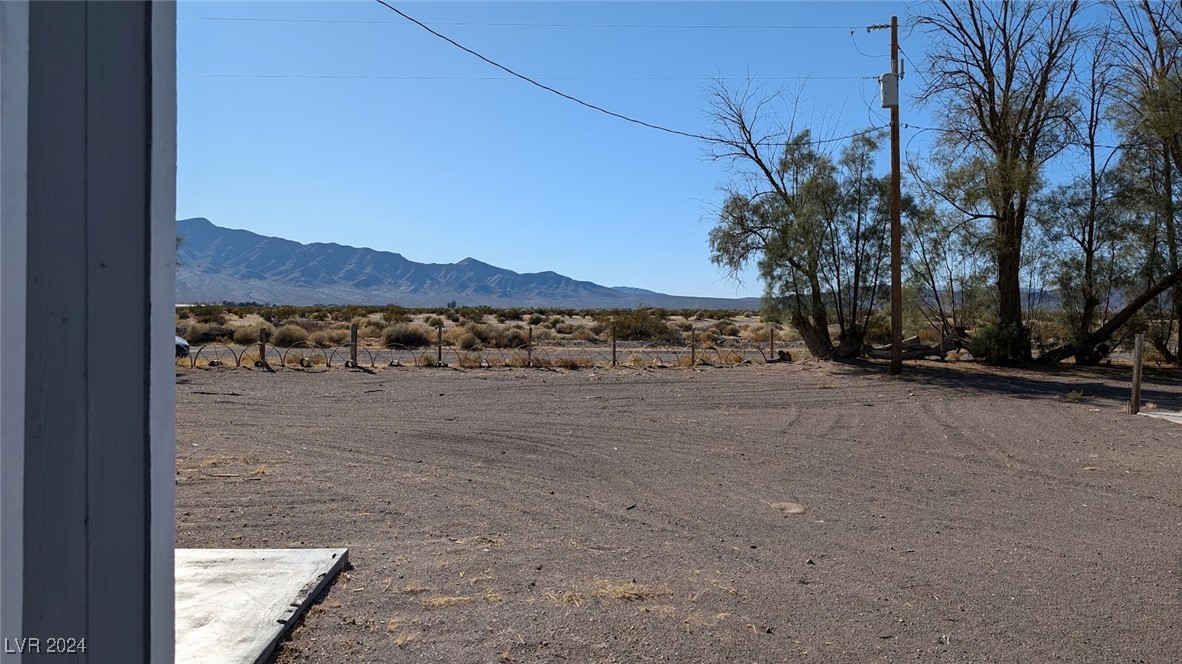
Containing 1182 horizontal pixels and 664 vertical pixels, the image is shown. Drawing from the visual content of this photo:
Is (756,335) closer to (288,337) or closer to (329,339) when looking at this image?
(329,339)

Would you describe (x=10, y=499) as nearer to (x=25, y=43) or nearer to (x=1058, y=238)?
(x=25, y=43)

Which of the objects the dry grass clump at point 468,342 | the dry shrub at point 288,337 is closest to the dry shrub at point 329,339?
the dry shrub at point 288,337

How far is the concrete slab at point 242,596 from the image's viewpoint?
387 centimetres

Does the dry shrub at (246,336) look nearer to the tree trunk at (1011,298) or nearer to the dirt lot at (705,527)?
the dirt lot at (705,527)

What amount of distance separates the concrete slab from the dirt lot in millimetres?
147

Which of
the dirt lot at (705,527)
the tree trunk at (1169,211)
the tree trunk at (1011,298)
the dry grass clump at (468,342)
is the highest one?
the tree trunk at (1169,211)

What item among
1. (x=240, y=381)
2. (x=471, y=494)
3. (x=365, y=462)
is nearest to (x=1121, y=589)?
(x=471, y=494)


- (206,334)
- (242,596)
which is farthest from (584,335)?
(242,596)

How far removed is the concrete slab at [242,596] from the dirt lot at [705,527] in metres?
0.15

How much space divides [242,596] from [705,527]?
11.3 feet

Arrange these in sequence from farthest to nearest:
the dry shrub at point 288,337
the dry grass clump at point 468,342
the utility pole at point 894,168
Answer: the dry grass clump at point 468,342, the dry shrub at point 288,337, the utility pole at point 894,168

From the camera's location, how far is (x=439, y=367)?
22.2 metres

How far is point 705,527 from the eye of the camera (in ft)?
21.5

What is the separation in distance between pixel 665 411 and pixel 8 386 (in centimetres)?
1222
